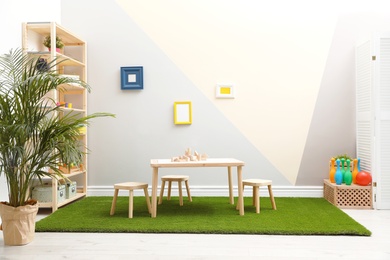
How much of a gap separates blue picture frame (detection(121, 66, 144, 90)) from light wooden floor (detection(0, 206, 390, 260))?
2.35 m

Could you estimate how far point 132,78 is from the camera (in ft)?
17.9

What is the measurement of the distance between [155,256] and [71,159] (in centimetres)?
99

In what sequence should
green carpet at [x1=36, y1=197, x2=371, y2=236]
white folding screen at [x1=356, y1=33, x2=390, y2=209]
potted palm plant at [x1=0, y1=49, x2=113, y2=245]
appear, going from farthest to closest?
white folding screen at [x1=356, y1=33, x2=390, y2=209] < green carpet at [x1=36, y1=197, x2=371, y2=236] < potted palm plant at [x1=0, y1=49, x2=113, y2=245]

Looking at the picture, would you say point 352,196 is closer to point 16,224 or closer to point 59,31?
point 16,224

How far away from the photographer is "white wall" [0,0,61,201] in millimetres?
4102

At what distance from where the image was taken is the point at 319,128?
5340mm

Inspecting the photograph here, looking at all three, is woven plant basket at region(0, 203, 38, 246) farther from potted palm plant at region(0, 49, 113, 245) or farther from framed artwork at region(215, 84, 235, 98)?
framed artwork at region(215, 84, 235, 98)

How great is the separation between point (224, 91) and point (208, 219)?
1.94 meters

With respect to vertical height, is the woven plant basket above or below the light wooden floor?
above

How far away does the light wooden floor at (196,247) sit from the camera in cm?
296

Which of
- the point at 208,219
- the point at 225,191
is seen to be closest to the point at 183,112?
the point at 225,191

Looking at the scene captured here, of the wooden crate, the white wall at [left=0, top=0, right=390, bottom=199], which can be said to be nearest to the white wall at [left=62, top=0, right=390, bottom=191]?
the white wall at [left=0, top=0, right=390, bottom=199]

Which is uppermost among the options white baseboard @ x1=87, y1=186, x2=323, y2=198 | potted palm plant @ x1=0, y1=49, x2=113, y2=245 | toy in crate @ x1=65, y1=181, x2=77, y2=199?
potted palm plant @ x1=0, y1=49, x2=113, y2=245

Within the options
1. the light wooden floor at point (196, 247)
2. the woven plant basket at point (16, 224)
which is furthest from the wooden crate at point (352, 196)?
the woven plant basket at point (16, 224)
